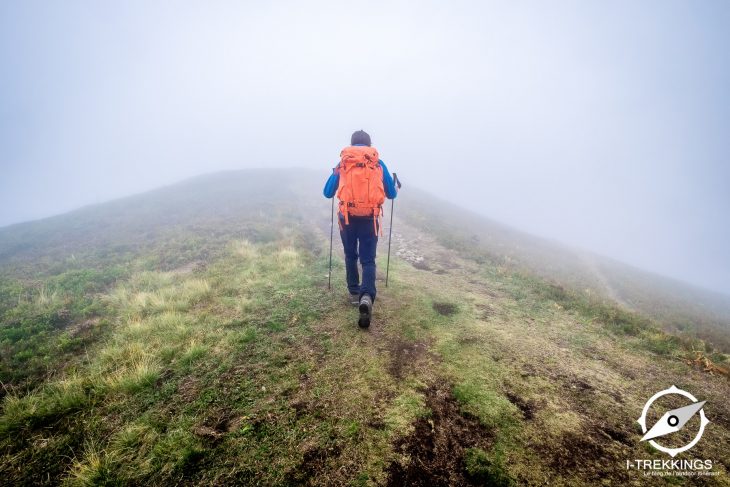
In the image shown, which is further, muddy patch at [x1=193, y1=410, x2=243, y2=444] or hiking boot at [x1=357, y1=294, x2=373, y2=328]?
hiking boot at [x1=357, y1=294, x2=373, y2=328]

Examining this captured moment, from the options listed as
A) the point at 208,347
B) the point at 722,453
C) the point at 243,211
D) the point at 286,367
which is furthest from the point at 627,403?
the point at 243,211

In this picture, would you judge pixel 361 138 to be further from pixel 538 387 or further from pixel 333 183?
pixel 538 387

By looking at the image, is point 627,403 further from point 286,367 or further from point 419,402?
point 286,367

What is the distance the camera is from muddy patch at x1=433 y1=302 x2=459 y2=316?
797cm

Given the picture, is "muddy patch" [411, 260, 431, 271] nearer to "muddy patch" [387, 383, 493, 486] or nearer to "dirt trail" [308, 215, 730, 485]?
"dirt trail" [308, 215, 730, 485]

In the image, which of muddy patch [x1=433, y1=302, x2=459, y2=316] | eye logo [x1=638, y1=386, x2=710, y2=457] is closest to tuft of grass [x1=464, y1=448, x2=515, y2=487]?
eye logo [x1=638, y1=386, x2=710, y2=457]

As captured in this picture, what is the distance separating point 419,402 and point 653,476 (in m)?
2.66

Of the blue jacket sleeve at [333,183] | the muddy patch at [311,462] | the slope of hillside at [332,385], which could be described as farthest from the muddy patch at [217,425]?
the blue jacket sleeve at [333,183]

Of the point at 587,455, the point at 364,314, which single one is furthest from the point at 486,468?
the point at 364,314

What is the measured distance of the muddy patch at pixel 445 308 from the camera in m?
7.97

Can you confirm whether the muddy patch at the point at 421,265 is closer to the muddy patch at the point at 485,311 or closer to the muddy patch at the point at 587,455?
the muddy patch at the point at 485,311

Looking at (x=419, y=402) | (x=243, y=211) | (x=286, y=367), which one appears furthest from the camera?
(x=243, y=211)

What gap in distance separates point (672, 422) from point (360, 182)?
646 centimetres

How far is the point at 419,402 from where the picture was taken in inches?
179
